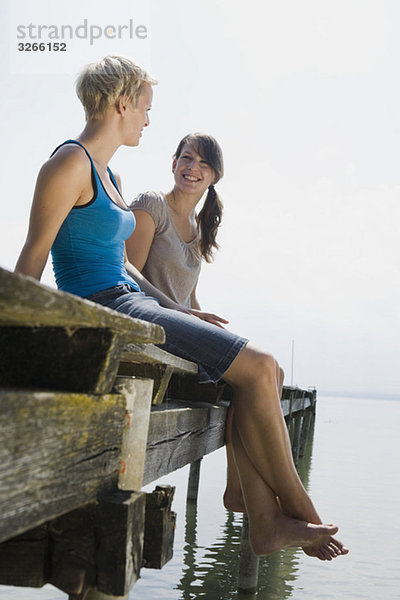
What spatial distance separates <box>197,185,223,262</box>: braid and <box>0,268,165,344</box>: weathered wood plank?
118 inches

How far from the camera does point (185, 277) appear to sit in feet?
14.5

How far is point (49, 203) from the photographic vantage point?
8.80 ft

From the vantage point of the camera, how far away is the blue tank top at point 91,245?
2.92 meters

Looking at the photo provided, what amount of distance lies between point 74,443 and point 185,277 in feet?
9.93

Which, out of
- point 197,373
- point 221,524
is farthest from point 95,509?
point 221,524

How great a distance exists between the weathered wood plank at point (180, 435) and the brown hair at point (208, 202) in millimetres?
1078

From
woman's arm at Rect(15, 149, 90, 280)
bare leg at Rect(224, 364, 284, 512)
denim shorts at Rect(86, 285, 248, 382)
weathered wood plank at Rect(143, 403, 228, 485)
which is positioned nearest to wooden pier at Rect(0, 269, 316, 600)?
weathered wood plank at Rect(143, 403, 228, 485)

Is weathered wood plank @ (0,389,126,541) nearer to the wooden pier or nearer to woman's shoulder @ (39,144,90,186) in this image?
the wooden pier

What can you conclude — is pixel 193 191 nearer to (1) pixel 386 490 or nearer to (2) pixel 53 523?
(2) pixel 53 523

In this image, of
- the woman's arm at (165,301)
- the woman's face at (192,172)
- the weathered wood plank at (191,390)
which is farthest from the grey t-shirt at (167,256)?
the weathered wood plank at (191,390)

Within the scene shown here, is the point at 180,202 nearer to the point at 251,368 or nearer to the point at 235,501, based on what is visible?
the point at 251,368

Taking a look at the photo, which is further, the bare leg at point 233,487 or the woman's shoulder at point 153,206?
the woman's shoulder at point 153,206

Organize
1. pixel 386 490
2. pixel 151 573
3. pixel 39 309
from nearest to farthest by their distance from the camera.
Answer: pixel 39 309 → pixel 151 573 → pixel 386 490

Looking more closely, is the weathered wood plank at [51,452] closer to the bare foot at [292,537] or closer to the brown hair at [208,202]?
the bare foot at [292,537]
